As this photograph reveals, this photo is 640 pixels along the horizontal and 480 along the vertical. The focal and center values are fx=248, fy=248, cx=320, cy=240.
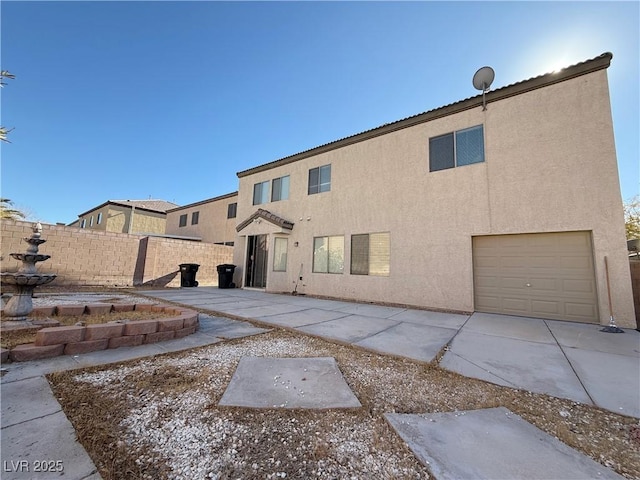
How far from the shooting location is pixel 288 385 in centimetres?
252

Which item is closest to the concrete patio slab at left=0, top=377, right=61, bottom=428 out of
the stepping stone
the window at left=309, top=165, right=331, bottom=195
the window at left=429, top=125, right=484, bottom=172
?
the stepping stone

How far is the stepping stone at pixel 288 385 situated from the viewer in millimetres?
2189

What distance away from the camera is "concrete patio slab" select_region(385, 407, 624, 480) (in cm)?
149

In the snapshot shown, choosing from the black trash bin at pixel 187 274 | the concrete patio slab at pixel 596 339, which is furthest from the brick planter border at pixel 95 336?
the black trash bin at pixel 187 274

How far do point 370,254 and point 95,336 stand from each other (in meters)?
7.33

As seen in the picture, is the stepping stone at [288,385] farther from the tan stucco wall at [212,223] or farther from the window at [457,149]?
the tan stucco wall at [212,223]

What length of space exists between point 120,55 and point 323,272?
428 inches

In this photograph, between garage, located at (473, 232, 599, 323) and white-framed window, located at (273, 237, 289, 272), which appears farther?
white-framed window, located at (273, 237, 289, 272)

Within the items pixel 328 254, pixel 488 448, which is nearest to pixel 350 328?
pixel 488 448

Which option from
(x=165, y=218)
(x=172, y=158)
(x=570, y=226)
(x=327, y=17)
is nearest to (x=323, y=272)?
(x=570, y=226)

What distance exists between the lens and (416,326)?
17.2 ft

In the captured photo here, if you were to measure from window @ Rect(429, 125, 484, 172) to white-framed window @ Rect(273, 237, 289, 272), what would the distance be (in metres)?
6.77

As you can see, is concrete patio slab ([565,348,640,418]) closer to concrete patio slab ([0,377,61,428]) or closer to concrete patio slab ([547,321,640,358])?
concrete patio slab ([547,321,640,358])

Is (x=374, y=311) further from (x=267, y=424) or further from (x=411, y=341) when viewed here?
(x=267, y=424)
